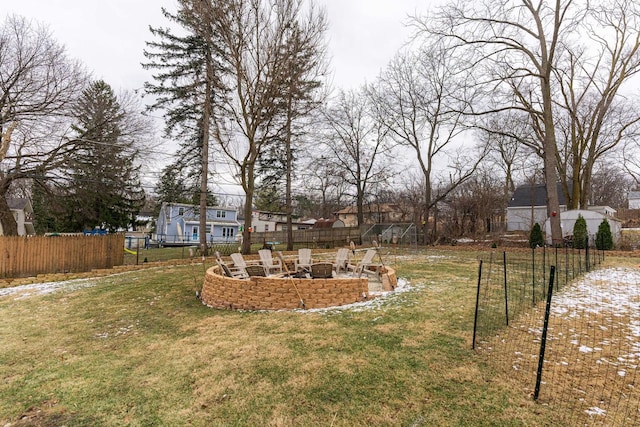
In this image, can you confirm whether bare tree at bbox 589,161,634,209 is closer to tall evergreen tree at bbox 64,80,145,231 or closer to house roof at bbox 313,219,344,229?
house roof at bbox 313,219,344,229

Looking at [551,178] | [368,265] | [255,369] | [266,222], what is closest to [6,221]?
[368,265]

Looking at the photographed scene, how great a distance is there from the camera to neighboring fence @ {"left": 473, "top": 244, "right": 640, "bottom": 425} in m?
2.56

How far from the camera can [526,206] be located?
30.7m

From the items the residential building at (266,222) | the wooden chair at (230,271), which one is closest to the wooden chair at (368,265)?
the wooden chair at (230,271)

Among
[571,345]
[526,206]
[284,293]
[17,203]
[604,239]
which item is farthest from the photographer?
[526,206]

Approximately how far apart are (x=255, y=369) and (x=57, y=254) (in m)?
10.9

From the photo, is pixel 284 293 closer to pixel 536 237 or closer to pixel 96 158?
pixel 96 158

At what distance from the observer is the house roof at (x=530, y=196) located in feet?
99.1

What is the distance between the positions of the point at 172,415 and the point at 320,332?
2.19 meters

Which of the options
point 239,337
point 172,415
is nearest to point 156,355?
point 239,337

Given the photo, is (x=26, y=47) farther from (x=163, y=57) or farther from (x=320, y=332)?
(x=320, y=332)

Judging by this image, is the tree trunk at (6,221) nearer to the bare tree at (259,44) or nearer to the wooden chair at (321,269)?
the bare tree at (259,44)

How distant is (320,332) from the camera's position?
14.4 feet

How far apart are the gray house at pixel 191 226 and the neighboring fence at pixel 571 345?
29287 mm
